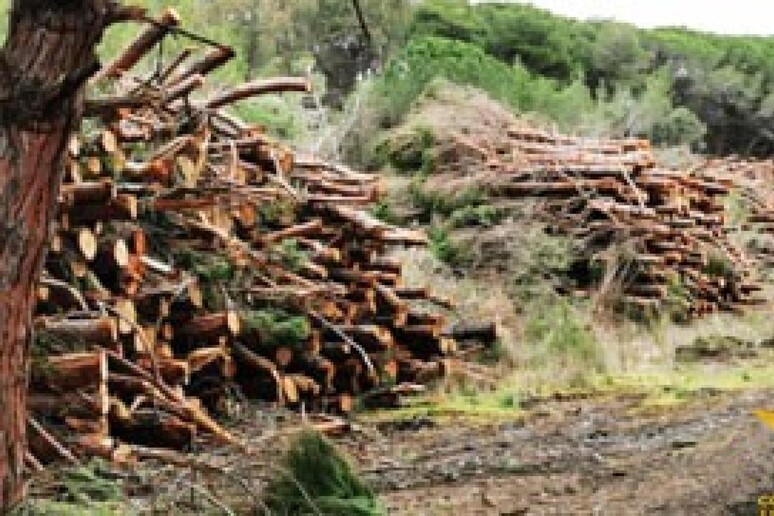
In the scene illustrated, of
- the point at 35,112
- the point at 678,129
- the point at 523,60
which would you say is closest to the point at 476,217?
the point at 35,112

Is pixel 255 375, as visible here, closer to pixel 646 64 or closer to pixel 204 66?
pixel 204 66

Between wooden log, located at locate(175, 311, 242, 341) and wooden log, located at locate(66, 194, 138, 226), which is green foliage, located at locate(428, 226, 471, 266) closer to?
wooden log, located at locate(175, 311, 242, 341)

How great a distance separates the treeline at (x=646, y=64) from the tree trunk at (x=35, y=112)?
51.2 ft

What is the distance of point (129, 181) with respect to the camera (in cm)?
635

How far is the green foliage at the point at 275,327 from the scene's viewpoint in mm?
6902

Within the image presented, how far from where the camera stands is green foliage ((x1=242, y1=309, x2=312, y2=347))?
6902mm

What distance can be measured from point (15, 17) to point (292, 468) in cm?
183

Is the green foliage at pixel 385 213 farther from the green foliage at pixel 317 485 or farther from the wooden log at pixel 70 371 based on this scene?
the green foliage at pixel 317 485

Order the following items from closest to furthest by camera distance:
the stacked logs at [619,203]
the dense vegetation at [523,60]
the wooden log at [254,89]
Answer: the wooden log at [254,89]
the stacked logs at [619,203]
the dense vegetation at [523,60]

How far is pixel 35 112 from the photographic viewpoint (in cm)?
341

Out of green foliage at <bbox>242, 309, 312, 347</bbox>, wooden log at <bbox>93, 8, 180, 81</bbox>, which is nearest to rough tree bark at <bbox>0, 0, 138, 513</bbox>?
wooden log at <bbox>93, 8, 180, 81</bbox>

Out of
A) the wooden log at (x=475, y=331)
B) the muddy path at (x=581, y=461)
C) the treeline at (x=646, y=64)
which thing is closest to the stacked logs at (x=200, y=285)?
the wooden log at (x=475, y=331)

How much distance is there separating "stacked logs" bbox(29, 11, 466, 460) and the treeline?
37.2ft

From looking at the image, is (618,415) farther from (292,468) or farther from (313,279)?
(292,468)
